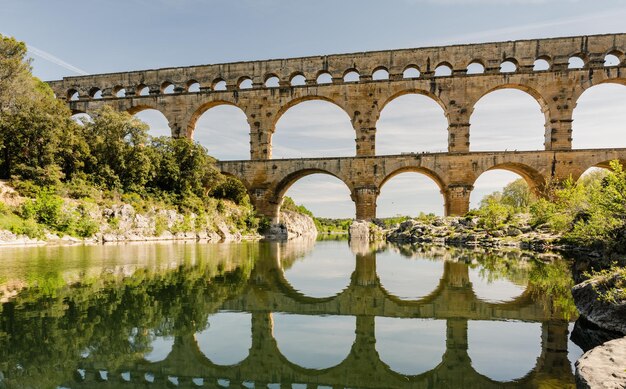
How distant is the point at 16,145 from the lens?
21.7 meters

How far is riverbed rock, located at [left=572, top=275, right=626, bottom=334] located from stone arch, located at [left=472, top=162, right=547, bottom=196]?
22528mm

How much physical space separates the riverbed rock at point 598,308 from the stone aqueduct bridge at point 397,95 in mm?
22086

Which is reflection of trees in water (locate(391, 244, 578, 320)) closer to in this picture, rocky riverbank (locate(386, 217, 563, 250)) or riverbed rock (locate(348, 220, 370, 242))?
rocky riverbank (locate(386, 217, 563, 250))

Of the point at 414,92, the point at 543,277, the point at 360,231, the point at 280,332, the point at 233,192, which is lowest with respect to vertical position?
the point at 360,231

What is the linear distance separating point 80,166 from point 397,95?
21.7 m

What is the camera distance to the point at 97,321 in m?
4.77

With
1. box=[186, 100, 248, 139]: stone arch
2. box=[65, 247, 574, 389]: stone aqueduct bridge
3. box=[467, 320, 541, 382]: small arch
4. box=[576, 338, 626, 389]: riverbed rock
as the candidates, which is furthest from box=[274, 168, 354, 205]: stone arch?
box=[576, 338, 626, 389]: riverbed rock

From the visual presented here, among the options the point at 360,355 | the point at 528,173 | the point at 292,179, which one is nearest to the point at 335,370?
the point at 360,355

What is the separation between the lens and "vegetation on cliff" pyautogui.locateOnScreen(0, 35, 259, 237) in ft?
66.8

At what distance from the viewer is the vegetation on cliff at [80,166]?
20.4 m

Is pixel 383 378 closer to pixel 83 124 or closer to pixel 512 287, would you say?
pixel 512 287

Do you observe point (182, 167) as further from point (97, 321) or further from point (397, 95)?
point (97, 321)

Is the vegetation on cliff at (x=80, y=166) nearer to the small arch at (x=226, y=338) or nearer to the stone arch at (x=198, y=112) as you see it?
the stone arch at (x=198, y=112)

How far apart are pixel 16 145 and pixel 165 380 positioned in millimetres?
24110
